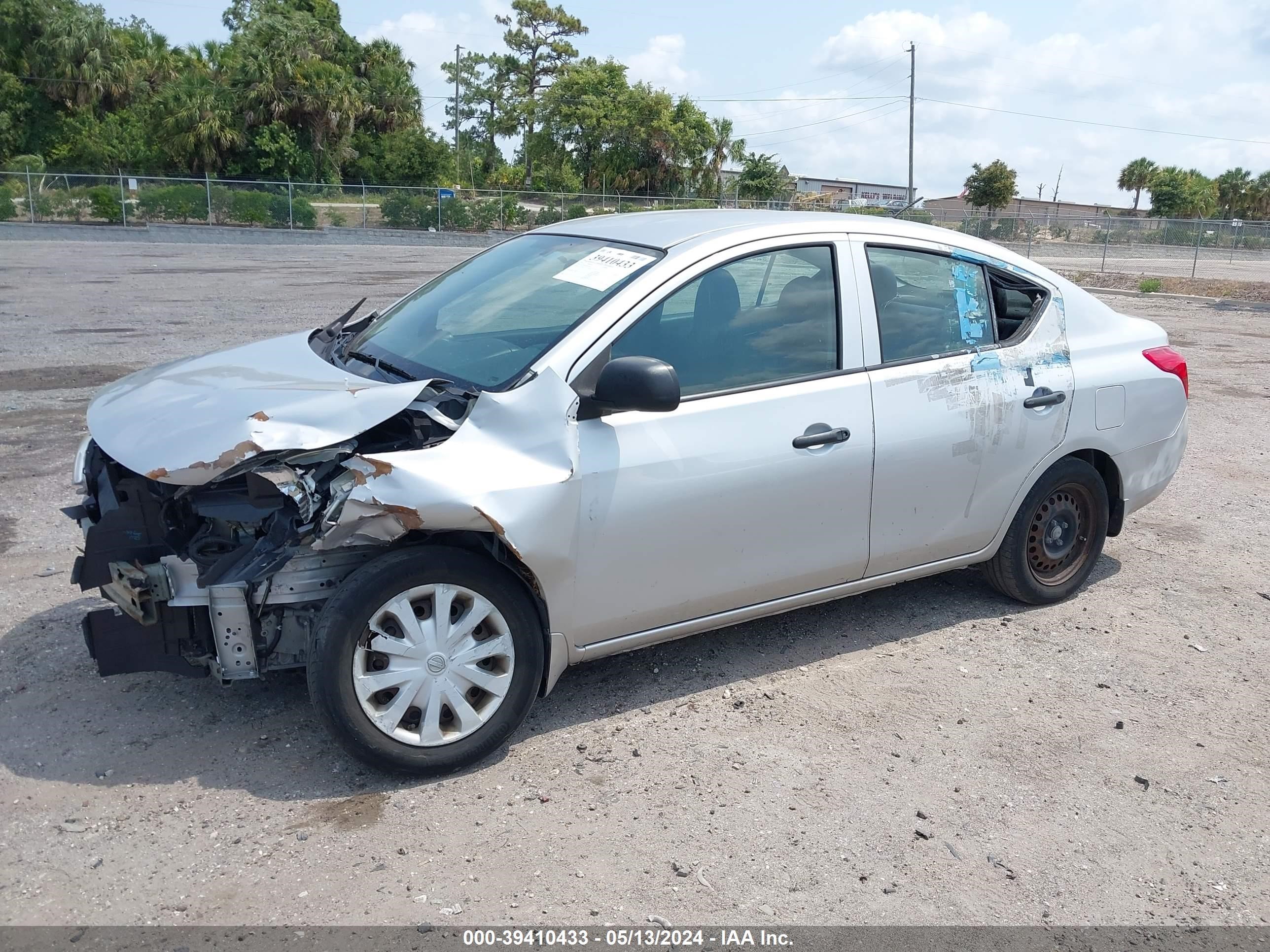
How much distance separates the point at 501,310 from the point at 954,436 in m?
1.92

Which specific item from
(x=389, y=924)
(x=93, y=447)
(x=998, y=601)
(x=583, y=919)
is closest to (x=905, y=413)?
(x=998, y=601)

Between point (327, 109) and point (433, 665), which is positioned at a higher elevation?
point (327, 109)

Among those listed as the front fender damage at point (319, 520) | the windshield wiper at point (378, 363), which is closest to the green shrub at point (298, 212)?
the windshield wiper at point (378, 363)

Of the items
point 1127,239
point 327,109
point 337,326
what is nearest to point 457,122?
point 327,109

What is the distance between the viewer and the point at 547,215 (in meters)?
42.4

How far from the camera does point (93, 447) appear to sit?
3.95 meters

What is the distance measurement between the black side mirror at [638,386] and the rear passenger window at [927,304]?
1.21m

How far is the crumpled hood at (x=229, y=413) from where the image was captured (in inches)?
129

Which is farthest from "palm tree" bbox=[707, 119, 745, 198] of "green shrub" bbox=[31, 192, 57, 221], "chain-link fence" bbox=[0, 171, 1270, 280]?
"green shrub" bbox=[31, 192, 57, 221]

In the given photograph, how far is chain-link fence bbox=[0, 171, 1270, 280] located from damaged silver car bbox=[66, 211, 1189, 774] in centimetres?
2937

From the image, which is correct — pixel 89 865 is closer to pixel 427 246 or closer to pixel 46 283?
pixel 46 283

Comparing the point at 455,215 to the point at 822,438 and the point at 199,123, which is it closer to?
the point at 199,123

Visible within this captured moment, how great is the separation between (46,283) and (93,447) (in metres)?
16.6

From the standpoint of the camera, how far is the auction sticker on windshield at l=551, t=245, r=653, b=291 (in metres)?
3.95
